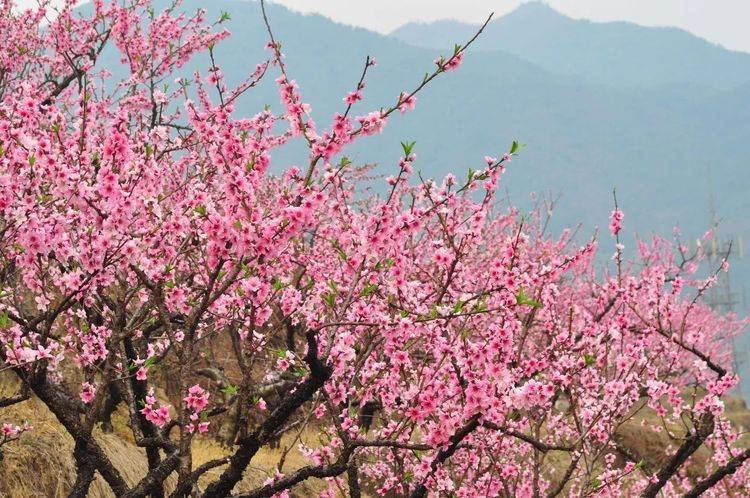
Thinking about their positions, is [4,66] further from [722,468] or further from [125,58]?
[722,468]

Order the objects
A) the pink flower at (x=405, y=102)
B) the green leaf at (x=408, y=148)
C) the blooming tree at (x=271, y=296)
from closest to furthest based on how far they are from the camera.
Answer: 1. the blooming tree at (x=271, y=296)
2. the green leaf at (x=408, y=148)
3. the pink flower at (x=405, y=102)

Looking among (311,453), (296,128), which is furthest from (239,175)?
(311,453)

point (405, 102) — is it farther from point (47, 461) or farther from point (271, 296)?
point (47, 461)

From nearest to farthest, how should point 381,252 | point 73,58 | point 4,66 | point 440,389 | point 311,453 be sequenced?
point 381,252, point 440,389, point 311,453, point 4,66, point 73,58

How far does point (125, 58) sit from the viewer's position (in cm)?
1102

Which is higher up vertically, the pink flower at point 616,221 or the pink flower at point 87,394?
the pink flower at point 616,221

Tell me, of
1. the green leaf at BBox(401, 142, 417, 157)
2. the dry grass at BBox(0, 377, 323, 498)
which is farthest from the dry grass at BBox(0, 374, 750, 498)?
the green leaf at BBox(401, 142, 417, 157)

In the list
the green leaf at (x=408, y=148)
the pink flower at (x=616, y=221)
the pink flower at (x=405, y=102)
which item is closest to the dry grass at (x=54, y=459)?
the green leaf at (x=408, y=148)

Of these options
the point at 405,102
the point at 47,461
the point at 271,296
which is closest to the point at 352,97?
the point at 405,102

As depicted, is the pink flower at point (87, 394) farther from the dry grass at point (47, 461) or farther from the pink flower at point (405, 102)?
the pink flower at point (405, 102)

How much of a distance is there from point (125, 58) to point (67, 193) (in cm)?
753

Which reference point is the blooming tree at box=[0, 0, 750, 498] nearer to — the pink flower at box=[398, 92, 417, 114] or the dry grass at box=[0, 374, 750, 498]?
the pink flower at box=[398, 92, 417, 114]

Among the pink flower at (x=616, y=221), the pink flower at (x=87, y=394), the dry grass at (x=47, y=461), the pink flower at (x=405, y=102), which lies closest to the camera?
the pink flower at (x=405, y=102)

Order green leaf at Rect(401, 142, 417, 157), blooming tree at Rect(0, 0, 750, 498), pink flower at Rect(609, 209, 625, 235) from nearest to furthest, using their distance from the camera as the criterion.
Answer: blooming tree at Rect(0, 0, 750, 498) < green leaf at Rect(401, 142, 417, 157) < pink flower at Rect(609, 209, 625, 235)
